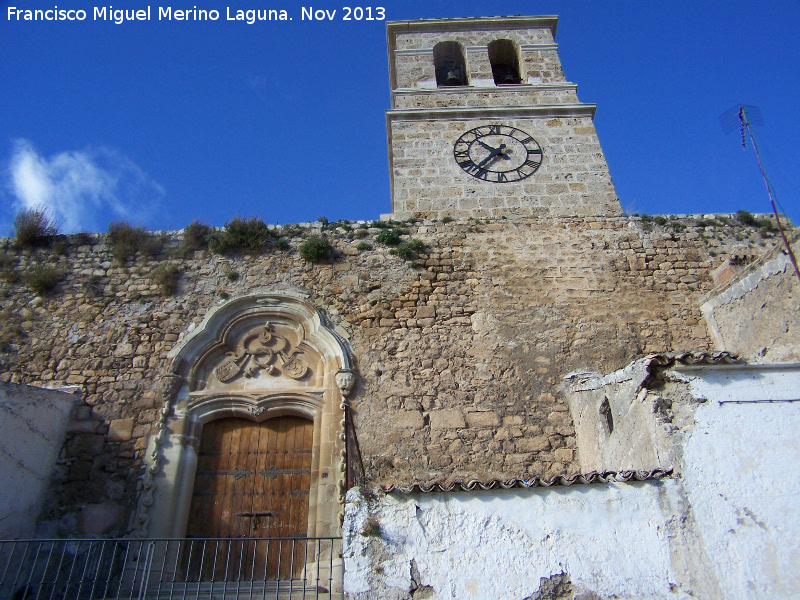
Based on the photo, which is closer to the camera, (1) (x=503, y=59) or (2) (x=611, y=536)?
(2) (x=611, y=536)

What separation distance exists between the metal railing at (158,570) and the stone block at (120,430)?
1.23 metres

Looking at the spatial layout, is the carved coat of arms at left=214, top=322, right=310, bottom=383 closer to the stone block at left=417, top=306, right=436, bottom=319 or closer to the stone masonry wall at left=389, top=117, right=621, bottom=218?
the stone block at left=417, top=306, right=436, bottom=319

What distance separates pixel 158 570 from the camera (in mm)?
6172

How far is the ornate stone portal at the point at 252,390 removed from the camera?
6648 millimetres

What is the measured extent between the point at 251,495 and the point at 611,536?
412 cm

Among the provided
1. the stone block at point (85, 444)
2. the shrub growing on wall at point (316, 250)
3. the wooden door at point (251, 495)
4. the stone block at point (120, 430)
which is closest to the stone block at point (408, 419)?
the wooden door at point (251, 495)

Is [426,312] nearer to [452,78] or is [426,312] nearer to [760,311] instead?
[760,311]

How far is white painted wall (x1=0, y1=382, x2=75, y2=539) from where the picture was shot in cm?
628

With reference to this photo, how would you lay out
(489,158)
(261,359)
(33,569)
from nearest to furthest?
(33,569) → (261,359) → (489,158)

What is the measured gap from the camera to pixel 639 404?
19.3 ft

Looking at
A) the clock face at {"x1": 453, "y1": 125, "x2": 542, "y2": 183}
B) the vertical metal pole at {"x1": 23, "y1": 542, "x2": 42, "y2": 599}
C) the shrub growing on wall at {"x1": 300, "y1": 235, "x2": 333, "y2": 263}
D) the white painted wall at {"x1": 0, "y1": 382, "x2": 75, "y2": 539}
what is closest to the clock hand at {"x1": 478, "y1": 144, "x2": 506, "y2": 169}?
the clock face at {"x1": 453, "y1": 125, "x2": 542, "y2": 183}

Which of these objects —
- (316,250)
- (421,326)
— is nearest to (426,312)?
(421,326)

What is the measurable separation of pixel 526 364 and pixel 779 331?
2.96m

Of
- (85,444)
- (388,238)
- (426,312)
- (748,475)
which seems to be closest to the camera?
(748,475)
